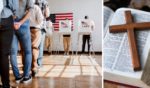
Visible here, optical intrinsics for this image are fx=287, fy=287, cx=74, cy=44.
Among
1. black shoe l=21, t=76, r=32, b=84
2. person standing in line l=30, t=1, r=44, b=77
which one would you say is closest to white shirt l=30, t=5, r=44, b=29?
person standing in line l=30, t=1, r=44, b=77

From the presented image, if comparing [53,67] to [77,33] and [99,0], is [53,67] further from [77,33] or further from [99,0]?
[99,0]

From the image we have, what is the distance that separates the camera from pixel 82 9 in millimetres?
1695

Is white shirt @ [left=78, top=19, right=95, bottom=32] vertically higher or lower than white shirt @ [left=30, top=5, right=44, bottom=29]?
lower

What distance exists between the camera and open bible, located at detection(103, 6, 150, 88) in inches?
31.5

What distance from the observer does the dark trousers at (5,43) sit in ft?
4.62

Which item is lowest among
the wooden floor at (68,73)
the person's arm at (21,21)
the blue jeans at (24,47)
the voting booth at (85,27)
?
the wooden floor at (68,73)

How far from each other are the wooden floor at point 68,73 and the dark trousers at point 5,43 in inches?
6.6

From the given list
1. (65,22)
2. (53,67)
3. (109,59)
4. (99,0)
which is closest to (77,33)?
(65,22)

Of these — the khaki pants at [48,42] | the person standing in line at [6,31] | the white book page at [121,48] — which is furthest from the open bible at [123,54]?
the khaki pants at [48,42]

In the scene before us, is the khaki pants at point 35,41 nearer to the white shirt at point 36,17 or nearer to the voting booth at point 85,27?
the white shirt at point 36,17

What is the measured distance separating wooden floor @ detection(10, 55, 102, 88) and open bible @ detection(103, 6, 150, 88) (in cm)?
75

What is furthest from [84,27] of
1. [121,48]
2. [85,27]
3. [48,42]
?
[121,48]

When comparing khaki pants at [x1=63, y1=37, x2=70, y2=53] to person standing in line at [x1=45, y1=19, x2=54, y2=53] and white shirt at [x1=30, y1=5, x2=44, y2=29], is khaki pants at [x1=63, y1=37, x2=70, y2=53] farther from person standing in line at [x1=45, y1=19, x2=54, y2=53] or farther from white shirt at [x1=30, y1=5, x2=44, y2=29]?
white shirt at [x1=30, y1=5, x2=44, y2=29]

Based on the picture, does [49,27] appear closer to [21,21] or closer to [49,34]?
[49,34]
